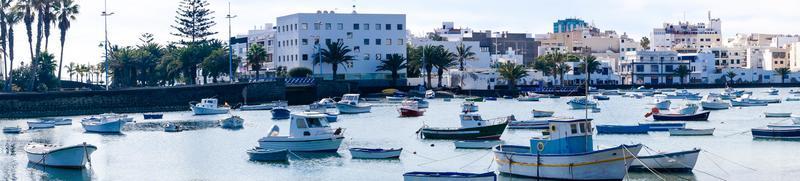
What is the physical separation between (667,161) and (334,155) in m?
18.3

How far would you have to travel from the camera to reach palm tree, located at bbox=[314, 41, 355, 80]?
458 ft

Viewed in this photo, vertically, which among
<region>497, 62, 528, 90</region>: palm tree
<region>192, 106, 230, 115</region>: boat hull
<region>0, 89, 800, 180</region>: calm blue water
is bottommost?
<region>0, 89, 800, 180</region>: calm blue water

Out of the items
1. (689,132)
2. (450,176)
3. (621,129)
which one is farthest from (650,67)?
(450,176)

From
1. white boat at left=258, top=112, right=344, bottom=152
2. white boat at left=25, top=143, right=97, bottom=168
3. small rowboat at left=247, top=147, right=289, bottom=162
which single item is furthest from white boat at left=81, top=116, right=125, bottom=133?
small rowboat at left=247, top=147, right=289, bottom=162

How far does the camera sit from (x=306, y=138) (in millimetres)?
55531

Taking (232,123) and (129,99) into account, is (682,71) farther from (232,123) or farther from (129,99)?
(232,123)

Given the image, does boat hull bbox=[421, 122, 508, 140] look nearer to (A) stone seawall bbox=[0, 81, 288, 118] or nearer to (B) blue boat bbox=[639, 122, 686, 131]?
(B) blue boat bbox=[639, 122, 686, 131]

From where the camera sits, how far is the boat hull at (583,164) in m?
38.8

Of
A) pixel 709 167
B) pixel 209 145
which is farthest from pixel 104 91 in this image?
pixel 709 167

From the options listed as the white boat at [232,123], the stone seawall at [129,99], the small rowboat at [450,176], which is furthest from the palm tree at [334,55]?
the small rowboat at [450,176]

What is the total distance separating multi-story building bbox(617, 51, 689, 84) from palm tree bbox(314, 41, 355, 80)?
6832 cm

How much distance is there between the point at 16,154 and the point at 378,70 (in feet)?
294

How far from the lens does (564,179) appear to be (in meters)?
39.5

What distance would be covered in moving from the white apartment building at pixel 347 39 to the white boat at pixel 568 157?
10061 centimetres
